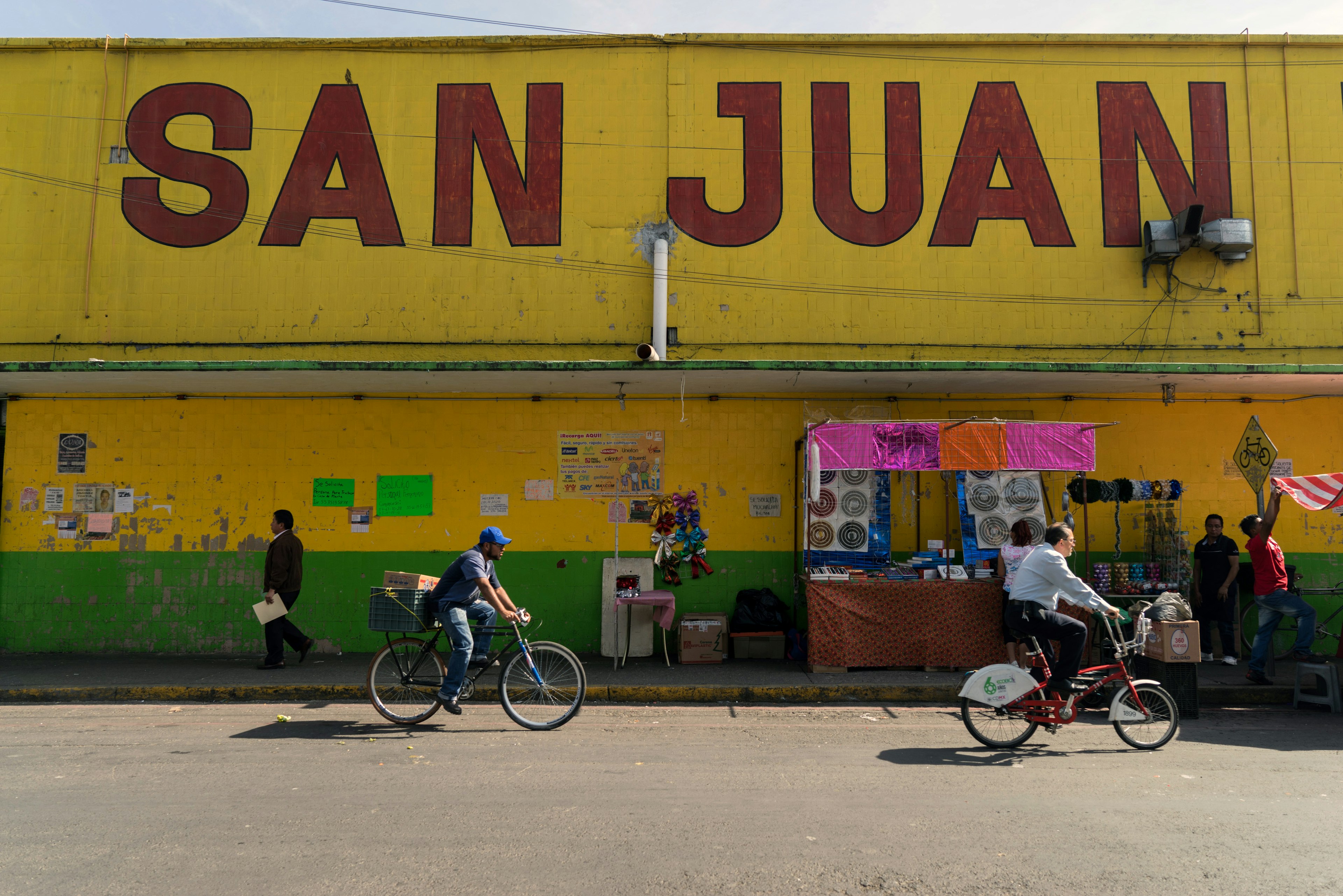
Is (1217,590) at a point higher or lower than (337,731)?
higher

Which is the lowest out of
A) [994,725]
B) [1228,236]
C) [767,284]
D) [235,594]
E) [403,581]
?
[994,725]

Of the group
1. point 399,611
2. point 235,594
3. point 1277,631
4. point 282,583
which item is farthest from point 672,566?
point 1277,631

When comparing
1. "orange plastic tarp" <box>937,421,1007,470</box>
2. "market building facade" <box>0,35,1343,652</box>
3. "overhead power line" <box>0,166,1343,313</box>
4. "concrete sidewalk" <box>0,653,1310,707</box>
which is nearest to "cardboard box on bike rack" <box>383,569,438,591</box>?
"concrete sidewalk" <box>0,653,1310,707</box>

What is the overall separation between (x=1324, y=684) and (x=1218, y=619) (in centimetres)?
194

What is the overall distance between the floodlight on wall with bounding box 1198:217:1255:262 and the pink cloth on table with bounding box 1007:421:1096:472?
4.12m

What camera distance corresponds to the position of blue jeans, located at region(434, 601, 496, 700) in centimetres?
757

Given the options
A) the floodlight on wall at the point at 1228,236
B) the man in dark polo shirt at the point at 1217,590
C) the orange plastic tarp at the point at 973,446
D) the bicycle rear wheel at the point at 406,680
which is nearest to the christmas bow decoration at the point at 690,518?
the orange plastic tarp at the point at 973,446

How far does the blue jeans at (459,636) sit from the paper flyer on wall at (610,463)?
153 inches

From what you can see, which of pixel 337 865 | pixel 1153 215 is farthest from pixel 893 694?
pixel 1153 215

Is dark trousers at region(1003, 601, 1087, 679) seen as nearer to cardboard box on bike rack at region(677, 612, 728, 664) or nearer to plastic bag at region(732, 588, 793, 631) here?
plastic bag at region(732, 588, 793, 631)

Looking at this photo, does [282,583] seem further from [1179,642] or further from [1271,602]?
[1271,602]

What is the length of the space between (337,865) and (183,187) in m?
11.4

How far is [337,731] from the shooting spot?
7.66 metres

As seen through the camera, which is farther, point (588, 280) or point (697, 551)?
point (588, 280)
